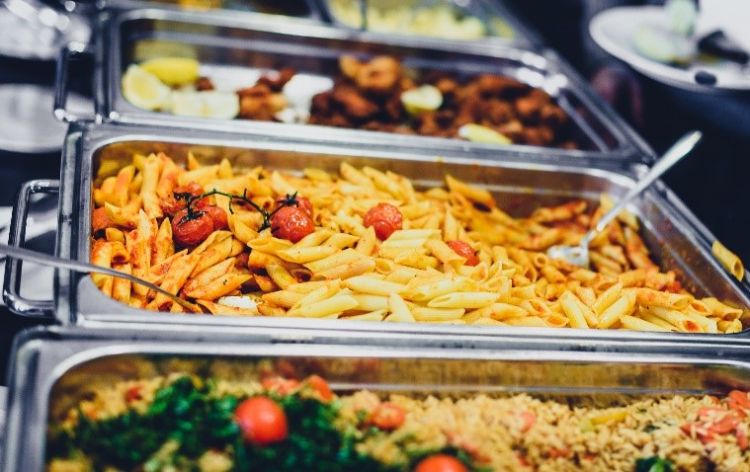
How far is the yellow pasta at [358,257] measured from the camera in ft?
7.13

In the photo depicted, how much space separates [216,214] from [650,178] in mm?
1785

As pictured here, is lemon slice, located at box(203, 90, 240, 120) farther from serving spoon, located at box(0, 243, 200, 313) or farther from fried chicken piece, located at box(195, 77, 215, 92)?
serving spoon, located at box(0, 243, 200, 313)

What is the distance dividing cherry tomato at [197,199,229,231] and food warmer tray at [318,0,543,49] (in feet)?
6.09

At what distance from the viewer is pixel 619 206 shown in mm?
2818

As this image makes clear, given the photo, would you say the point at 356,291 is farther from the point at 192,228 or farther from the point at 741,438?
the point at 741,438

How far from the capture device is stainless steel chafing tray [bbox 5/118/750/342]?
1867mm

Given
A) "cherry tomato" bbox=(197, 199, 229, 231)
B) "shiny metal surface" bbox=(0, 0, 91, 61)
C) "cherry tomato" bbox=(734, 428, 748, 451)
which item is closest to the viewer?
"cherry tomato" bbox=(734, 428, 748, 451)

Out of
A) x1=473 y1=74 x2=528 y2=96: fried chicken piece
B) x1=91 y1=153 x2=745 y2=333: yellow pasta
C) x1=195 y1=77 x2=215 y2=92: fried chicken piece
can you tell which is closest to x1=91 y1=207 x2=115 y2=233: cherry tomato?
x1=91 y1=153 x2=745 y2=333: yellow pasta

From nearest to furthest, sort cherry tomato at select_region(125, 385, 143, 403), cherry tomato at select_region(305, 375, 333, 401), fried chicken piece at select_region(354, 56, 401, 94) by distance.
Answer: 1. cherry tomato at select_region(125, 385, 143, 403)
2. cherry tomato at select_region(305, 375, 333, 401)
3. fried chicken piece at select_region(354, 56, 401, 94)

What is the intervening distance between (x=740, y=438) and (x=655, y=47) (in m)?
2.14

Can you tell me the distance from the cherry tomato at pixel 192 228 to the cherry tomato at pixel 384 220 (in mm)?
594

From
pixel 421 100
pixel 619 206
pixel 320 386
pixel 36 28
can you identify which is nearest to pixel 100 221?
pixel 320 386

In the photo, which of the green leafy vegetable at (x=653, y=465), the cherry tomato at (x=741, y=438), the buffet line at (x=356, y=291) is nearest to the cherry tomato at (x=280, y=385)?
the buffet line at (x=356, y=291)

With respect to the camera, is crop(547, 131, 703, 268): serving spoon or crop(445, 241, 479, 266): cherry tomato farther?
crop(547, 131, 703, 268): serving spoon
